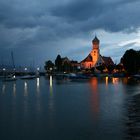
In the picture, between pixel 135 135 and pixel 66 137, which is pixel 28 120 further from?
pixel 135 135

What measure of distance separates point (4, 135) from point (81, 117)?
8419 mm

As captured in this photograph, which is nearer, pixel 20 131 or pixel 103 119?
pixel 20 131

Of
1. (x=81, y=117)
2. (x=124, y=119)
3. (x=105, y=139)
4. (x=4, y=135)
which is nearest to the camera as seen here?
Result: (x=105, y=139)

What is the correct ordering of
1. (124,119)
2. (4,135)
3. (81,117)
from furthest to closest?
1. (81,117)
2. (124,119)
3. (4,135)

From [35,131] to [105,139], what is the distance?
16.3ft

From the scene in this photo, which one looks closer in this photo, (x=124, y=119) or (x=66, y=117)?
(x=124, y=119)

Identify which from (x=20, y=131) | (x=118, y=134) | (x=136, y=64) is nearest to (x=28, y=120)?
(x=20, y=131)

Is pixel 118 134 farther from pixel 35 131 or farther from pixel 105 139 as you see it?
pixel 35 131

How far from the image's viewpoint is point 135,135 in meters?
20.3

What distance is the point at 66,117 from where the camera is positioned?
28.5 m

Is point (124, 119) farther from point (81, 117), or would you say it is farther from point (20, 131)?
point (20, 131)

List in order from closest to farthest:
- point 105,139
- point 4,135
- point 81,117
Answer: point 105,139 → point 4,135 → point 81,117

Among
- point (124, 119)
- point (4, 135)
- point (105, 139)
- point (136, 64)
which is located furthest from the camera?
point (136, 64)

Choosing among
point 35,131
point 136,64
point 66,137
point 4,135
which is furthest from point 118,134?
point 136,64
